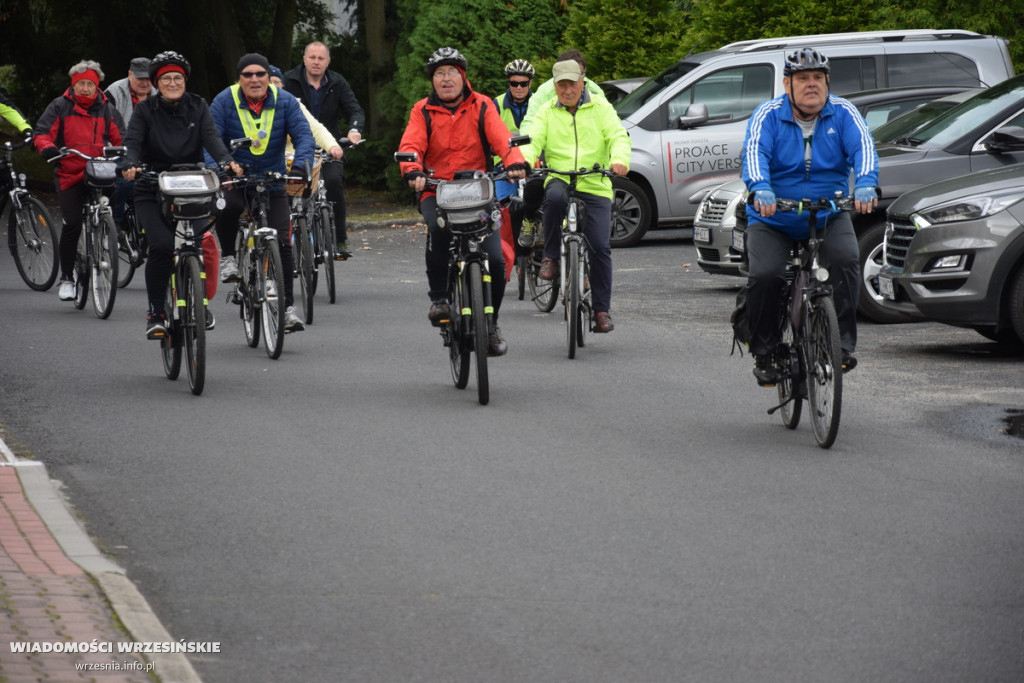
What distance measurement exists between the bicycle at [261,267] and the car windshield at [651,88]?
340 inches

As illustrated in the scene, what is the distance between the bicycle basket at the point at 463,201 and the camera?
9.18 metres

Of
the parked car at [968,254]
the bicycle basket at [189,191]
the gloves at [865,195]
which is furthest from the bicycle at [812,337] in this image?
the bicycle basket at [189,191]

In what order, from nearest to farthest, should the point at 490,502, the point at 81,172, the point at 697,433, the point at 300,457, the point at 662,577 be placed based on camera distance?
the point at 662,577 → the point at 490,502 → the point at 300,457 → the point at 697,433 → the point at 81,172

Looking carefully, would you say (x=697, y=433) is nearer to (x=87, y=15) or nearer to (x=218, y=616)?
(x=218, y=616)

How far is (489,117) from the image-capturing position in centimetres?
989

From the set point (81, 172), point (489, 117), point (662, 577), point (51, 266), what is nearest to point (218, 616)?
point (662, 577)

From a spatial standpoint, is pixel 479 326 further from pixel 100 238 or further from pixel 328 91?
pixel 328 91

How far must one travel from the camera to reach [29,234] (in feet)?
48.1

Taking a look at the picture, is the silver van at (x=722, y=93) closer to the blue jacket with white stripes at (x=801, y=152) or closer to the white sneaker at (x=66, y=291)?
the white sneaker at (x=66, y=291)

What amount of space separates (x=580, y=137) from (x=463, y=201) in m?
2.32

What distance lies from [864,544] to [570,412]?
3048mm

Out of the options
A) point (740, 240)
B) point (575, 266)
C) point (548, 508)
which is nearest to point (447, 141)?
point (575, 266)

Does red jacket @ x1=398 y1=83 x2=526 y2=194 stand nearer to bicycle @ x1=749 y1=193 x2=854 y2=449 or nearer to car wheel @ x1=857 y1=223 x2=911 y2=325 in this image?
bicycle @ x1=749 y1=193 x2=854 y2=449

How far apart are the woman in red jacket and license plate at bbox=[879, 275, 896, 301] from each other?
6.29 m
